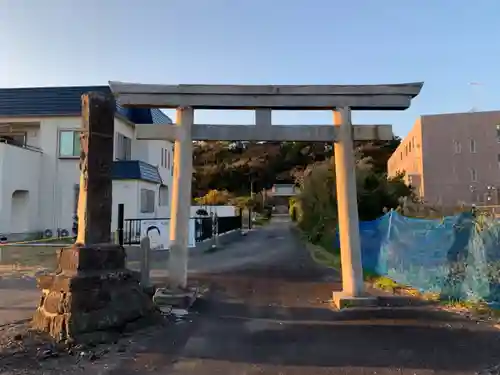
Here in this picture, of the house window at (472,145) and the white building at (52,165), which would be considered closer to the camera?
the white building at (52,165)

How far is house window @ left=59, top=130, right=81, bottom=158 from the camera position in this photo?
21.3 metres

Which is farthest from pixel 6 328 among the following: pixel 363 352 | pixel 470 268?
pixel 470 268

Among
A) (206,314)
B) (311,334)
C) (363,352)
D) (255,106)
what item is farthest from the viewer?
(255,106)

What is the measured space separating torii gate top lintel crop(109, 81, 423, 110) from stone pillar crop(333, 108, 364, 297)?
38 cm

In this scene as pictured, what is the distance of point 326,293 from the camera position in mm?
10609

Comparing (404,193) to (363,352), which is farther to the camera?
(404,193)

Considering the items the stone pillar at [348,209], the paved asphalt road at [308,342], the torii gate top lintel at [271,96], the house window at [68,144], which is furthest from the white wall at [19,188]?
the stone pillar at [348,209]

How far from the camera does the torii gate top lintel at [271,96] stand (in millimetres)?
9203

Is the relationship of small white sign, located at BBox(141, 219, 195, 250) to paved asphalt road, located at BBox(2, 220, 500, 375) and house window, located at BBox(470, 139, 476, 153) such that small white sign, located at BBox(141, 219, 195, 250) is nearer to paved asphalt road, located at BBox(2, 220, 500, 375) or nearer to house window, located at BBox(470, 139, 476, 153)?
paved asphalt road, located at BBox(2, 220, 500, 375)

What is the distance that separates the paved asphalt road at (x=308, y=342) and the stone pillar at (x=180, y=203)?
2.85 feet

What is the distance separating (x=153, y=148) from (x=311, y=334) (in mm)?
19776

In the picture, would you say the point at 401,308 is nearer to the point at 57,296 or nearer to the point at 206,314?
the point at 206,314

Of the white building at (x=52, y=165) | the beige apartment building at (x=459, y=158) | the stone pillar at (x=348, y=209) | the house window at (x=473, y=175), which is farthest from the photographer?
the house window at (x=473, y=175)

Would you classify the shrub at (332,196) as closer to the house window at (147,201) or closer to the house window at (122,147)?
the house window at (147,201)
